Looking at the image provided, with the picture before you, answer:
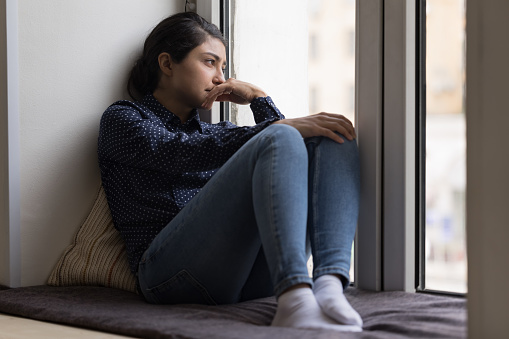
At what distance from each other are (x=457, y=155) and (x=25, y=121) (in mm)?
1078

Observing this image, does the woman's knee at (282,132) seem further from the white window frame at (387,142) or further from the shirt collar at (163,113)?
the shirt collar at (163,113)

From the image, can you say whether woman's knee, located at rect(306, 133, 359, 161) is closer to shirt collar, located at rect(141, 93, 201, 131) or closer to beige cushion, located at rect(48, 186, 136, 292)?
shirt collar, located at rect(141, 93, 201, 131)

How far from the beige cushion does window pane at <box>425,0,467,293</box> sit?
2.46 ft

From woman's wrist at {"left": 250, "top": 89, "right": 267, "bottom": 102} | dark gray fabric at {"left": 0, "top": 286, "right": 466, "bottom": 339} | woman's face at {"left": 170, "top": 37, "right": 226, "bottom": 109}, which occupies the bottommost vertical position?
dark gray fabric at {"left": 0, "top": 286, "right": 466, "bottom": 339}

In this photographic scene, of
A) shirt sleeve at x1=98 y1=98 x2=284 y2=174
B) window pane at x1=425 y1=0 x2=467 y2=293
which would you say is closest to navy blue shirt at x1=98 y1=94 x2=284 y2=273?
shirt sleeve at x1=98 y1=98 x2=284 y2=174

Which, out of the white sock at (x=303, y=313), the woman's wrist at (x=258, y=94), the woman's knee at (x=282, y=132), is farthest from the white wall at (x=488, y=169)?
the woman's wrist at (x=258, y=94)

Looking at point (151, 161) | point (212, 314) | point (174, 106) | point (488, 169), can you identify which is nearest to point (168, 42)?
point (174, 106)

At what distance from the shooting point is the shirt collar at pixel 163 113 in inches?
66.8

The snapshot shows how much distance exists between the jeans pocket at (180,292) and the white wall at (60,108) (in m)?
0.40

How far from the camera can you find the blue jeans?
1.18 m

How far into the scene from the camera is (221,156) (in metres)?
1.47

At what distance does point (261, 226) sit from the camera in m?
1.20

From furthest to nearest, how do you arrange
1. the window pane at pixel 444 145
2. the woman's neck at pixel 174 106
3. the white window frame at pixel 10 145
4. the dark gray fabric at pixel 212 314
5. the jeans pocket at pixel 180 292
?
1. the woman's neck at pixel 174 106
2. the white window frame at pixel 10 145
3. the window pane at pixel 444 145
4. the jeans pocket at pixel 180 292
5. the dark gray fabric at pixel 212 314

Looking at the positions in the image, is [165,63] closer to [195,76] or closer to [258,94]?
[195,76]
